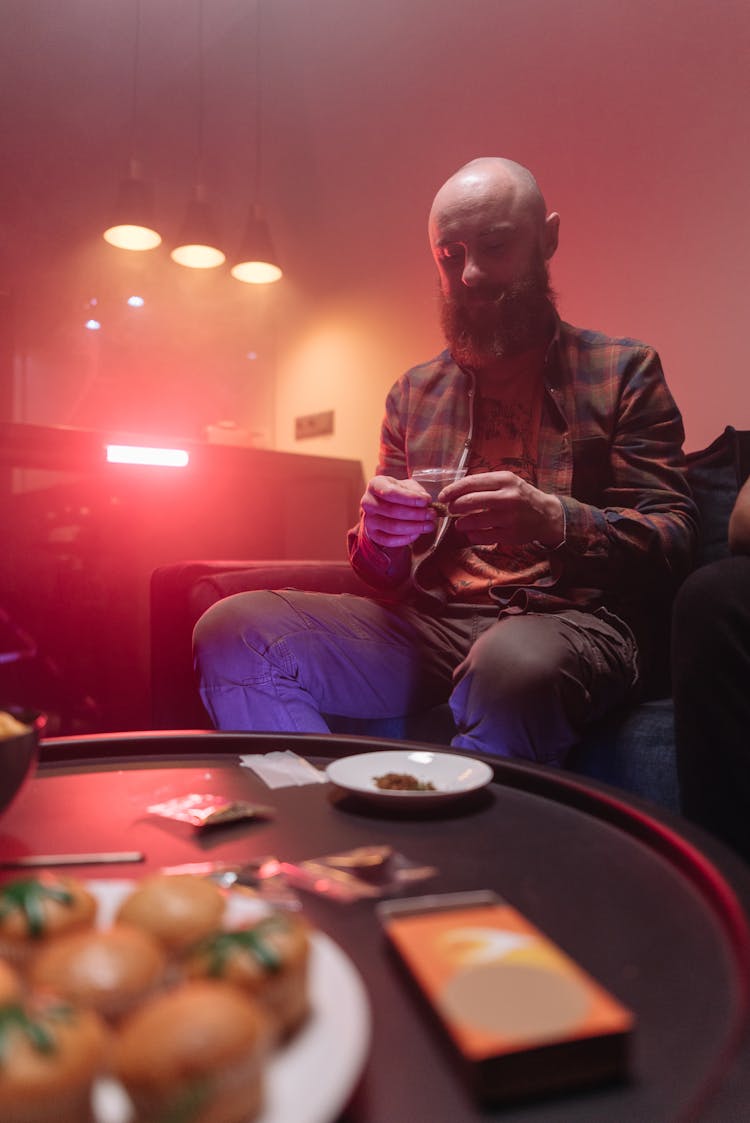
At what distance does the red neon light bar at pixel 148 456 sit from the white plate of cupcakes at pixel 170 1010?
7.67 feet

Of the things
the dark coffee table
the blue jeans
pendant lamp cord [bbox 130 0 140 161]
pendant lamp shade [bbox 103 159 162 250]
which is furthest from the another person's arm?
pendant lamp cord [bbox 130 0 140 161]

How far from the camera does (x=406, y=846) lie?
1.91ft

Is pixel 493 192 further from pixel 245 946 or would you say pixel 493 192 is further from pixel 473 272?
pixel 245 946

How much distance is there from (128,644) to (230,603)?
1218mm

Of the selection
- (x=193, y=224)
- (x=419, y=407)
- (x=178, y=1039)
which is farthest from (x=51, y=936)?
(x=193, y=224)

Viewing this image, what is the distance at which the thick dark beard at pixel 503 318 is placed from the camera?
1.56 m

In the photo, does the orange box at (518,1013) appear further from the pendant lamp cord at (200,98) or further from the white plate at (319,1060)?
the pendant lamp cord at (200,98)

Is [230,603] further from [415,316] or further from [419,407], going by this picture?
[415,316]

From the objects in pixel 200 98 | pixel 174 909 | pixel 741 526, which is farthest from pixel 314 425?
pixel 174 909

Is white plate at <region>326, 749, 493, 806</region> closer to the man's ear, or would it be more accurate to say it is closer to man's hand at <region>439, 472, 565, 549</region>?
man's hand at <region>439, 472, 565, 549</region>

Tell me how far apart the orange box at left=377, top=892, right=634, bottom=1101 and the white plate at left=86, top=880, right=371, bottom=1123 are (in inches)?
1.9

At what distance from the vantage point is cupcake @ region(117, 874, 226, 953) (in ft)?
1.08

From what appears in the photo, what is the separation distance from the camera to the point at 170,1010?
25 centimetres

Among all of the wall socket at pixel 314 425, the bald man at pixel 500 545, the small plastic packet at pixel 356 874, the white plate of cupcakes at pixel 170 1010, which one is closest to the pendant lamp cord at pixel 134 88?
the wall socket at pixel 314 425
